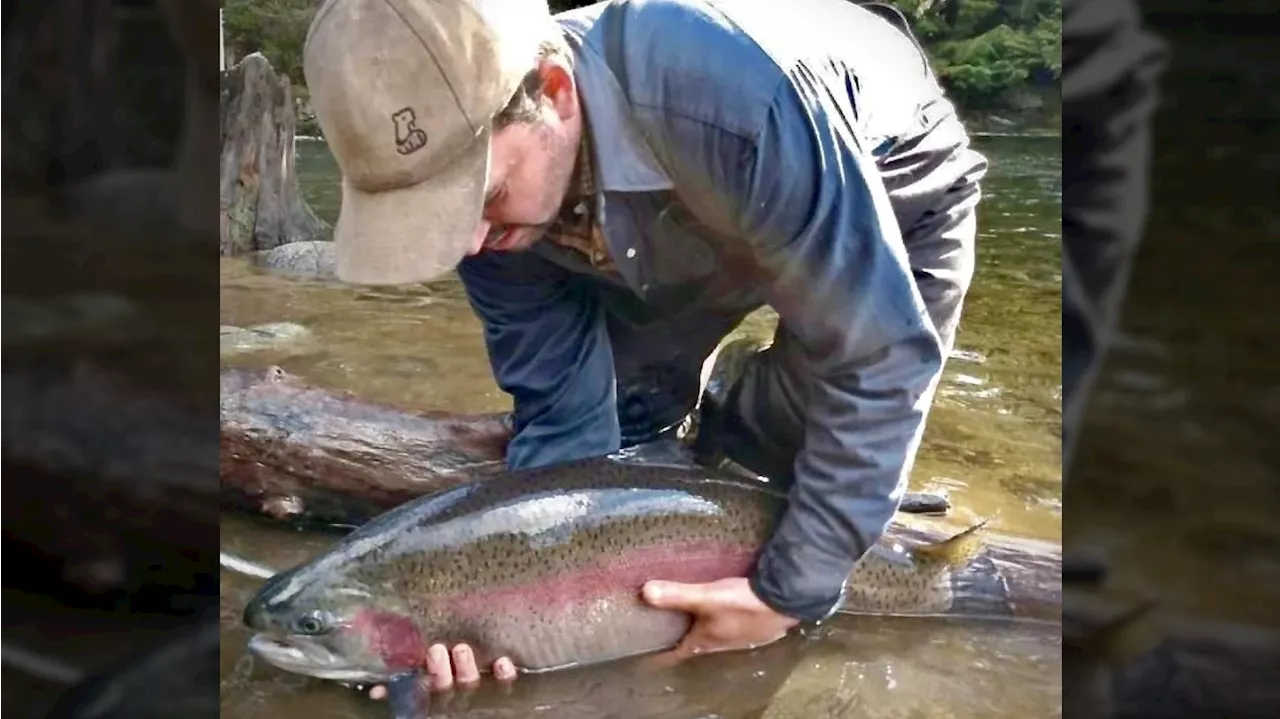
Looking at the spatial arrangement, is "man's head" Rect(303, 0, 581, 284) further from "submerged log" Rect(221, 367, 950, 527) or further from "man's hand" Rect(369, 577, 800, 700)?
"man's hand" Rect(369, 577, 800, 700)

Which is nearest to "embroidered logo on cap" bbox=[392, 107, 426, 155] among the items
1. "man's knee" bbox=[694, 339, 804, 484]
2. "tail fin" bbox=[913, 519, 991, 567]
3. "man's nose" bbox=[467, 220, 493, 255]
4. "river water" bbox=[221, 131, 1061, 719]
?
"man's nose" bbox=[467, 220, 493, 255]

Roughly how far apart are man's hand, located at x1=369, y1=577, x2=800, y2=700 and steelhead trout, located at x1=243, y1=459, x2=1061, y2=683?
13 millimetres

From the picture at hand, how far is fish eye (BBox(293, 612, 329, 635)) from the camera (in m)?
1.33

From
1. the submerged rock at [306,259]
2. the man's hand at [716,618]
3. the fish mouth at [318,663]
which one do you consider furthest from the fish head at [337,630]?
the submerged rock at [306,259]

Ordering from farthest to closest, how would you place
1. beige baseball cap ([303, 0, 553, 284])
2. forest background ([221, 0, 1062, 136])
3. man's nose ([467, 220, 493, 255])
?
1. forest background ([221, 0, 1062, 136])
2. man's nose ([467, 220, 493, 255])
3. beige baseball cap ([303, 0, 553, 284])

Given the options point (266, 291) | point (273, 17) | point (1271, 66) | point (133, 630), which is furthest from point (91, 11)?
point (1271, 66)

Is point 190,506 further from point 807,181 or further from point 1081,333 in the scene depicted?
point 1081,333

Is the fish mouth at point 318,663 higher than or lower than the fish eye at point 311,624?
lower

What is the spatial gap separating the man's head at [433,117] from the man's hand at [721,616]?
0.45m

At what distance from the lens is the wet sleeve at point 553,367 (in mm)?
1372

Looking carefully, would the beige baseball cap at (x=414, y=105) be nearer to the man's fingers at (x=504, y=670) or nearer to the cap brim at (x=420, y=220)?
the cap brim at (x=420, y=220)

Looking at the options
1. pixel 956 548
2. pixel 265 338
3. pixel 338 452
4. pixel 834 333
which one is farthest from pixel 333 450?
pixel 956 548

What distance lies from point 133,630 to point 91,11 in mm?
712

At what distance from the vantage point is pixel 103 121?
140cm
